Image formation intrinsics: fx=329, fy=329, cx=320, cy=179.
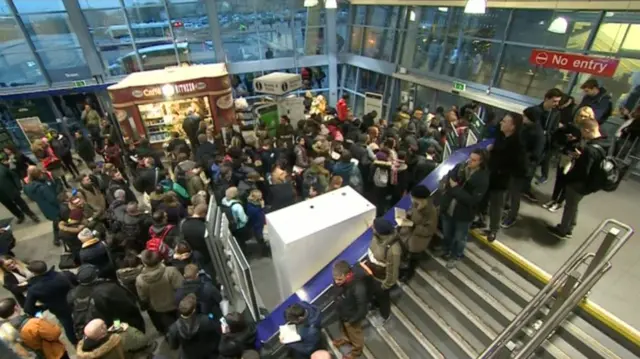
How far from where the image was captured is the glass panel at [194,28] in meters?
11.0

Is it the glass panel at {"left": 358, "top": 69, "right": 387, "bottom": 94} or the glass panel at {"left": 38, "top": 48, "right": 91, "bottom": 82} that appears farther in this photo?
the glass panel at {"left": 358, "top": 69, "right": 387, "bottom": 94}

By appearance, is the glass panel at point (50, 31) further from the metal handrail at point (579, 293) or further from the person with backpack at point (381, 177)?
the metal handrail at point (579, 293)

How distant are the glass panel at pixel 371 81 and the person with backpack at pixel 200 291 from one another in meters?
10.0

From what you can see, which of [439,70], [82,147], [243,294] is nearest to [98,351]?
[243,294]

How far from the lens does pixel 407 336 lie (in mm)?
3617

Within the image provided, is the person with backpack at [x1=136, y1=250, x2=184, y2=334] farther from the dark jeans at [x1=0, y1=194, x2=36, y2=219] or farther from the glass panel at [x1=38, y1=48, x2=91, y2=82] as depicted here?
the glass panel at [x1=38, y1=48, x2=91, y2=82]

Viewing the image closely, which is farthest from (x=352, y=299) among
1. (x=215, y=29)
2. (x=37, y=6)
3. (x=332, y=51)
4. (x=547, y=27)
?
(x=37, y=6)

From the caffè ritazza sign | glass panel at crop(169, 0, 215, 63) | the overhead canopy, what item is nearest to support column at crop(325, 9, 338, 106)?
glass panel at crop(169, 0, 215, 63)

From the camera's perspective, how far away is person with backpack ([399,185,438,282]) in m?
3.55

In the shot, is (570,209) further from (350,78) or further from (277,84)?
(350,78)

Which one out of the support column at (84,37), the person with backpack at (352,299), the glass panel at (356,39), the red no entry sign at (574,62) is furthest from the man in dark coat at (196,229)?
the glass panel at (356,39)

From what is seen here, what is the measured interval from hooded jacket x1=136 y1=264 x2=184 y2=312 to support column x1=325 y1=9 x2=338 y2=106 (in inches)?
447

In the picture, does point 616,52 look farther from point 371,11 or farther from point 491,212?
point 371,11

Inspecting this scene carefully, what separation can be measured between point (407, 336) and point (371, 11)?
1145 cm
